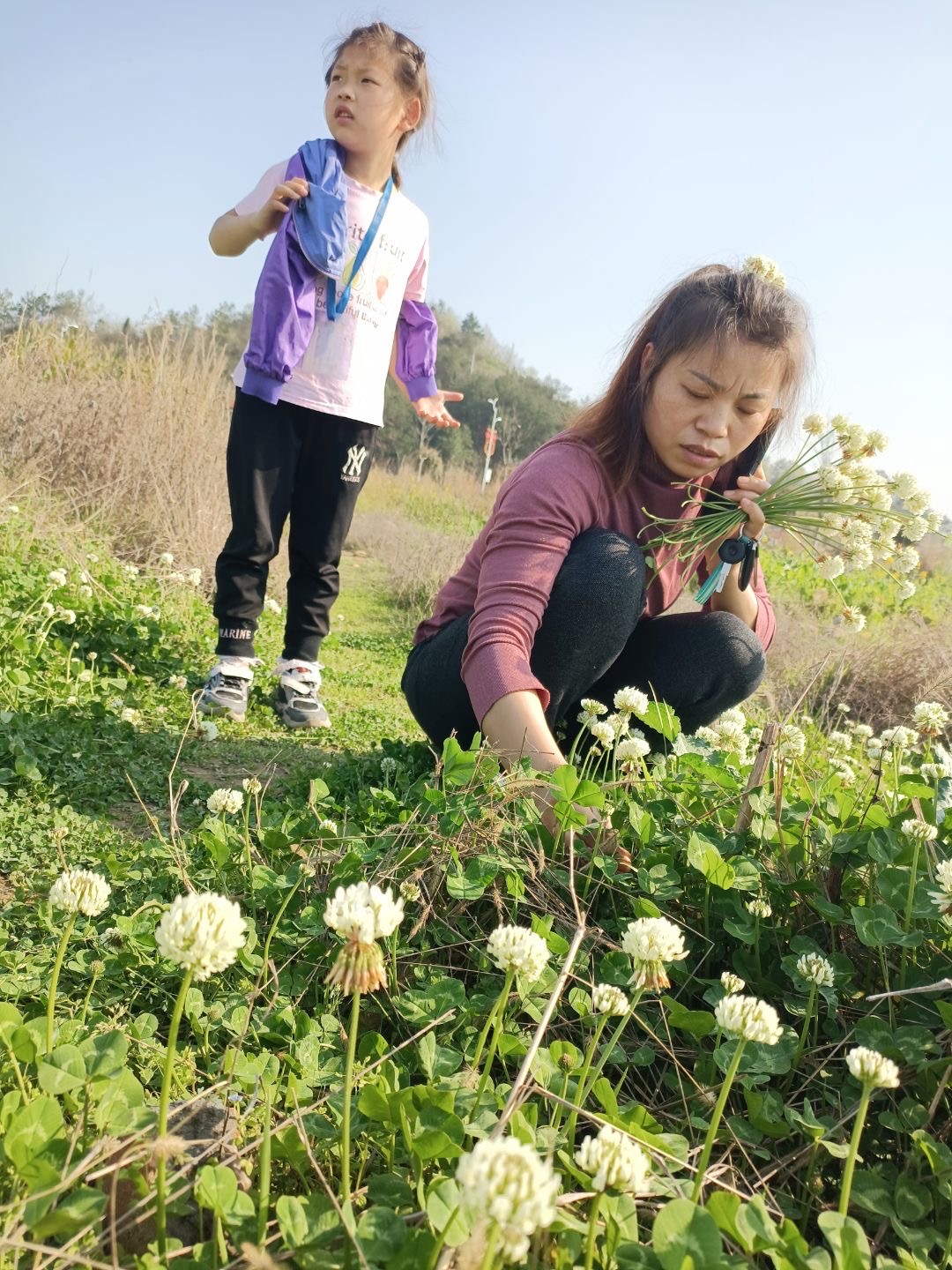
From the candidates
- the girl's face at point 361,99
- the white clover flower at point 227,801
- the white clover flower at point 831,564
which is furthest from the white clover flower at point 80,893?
the girl's face at point 361,99

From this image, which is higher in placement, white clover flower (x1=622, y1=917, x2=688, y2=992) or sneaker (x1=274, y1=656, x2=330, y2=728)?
white clover flower (x1=622, y1=917, x2=688, y2=992)

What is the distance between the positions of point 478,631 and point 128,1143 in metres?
1.29

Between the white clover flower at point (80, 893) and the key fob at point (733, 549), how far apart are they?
1832 mm

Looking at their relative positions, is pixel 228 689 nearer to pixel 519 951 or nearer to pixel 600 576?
pixel 600 576

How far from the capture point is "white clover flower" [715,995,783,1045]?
897 mm

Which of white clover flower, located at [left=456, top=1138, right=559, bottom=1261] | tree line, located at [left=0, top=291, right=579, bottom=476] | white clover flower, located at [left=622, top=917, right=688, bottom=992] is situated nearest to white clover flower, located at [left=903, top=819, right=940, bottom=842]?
white clover flower, located at [left=622, top=917, right=688, bottom=992]

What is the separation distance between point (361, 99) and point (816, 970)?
3.01m

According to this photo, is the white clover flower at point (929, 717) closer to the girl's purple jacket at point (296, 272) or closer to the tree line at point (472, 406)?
the girl's purple jacket at point (296, 272)

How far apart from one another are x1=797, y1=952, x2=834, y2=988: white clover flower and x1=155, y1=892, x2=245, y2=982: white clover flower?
2.47 feet

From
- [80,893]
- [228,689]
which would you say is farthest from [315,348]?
[80,893]

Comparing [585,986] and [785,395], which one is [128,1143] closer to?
[585,986]

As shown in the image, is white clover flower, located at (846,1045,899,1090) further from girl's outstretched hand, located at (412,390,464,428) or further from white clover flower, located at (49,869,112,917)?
girl's outstretched hand, located at (412,390,464,428)

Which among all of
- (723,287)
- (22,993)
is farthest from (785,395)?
(22,993)

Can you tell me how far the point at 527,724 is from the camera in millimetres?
1838
